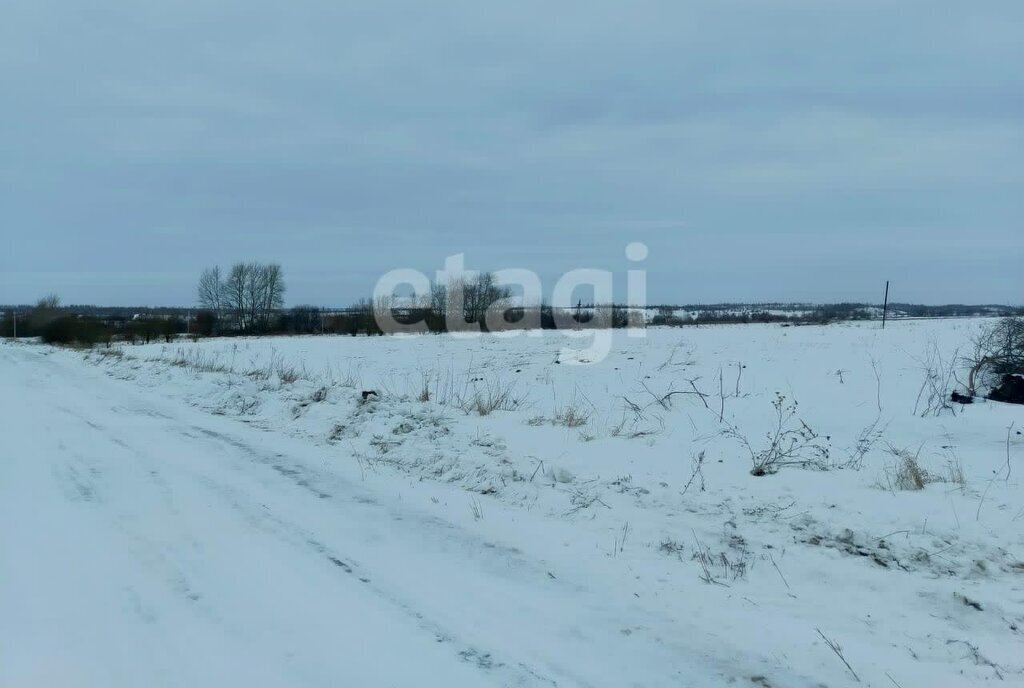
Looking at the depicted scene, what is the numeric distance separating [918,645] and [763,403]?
694 cm

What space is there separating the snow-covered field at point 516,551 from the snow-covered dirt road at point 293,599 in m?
0.02

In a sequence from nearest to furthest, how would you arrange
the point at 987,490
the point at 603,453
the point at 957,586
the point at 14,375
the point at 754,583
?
1. the point at 957,586
2. the point at 754,583
3. the point at 987,490
4. the point at 603,453
5. the point at 14,375

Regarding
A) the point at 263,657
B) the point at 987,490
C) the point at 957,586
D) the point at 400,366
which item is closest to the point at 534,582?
the point at 263,657

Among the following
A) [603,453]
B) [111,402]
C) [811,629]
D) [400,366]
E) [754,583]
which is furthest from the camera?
[400,366]

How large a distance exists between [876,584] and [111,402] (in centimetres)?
1383

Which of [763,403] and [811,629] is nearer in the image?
[811,629]

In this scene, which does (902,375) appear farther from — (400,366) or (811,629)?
(400,366)

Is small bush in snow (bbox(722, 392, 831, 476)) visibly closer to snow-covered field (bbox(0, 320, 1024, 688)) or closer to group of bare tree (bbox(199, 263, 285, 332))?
snow-covered field (bbox(0, 320, 1024, 688))

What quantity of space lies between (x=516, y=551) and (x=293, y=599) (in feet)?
5.38

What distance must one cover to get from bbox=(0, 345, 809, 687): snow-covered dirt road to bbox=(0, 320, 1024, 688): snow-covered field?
0.06ft

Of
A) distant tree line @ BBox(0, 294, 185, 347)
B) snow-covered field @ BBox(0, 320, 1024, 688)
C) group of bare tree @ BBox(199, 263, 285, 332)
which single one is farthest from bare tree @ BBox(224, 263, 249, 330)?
snow-covered field @ BBox(0, 320, 1024, 688)

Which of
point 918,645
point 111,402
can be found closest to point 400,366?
point 111,402

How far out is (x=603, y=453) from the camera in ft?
24.1

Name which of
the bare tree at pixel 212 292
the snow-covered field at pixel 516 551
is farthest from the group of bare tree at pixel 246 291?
the snow-covered field at pixel 516 551
